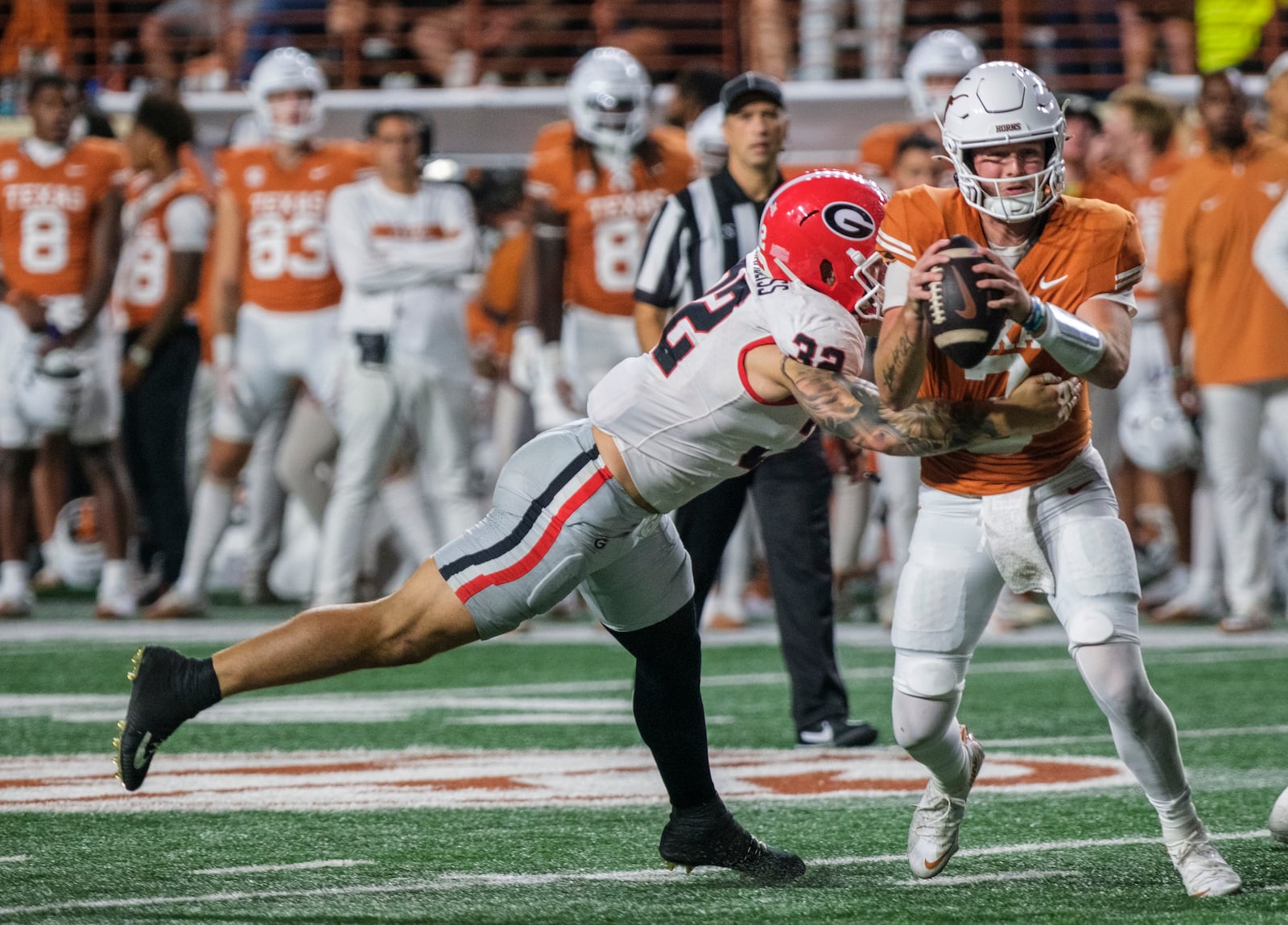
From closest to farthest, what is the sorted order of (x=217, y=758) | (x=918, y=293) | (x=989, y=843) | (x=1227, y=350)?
(x=918, y=293) < (x=989, y=843) < (x=217, y=758) < (x=1227, y=350)

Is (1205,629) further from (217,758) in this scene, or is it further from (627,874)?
(627,874)

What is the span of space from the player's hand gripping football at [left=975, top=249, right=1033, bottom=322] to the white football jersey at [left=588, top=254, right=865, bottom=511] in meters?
0.31

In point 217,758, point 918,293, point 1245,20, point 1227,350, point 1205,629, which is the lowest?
point 1205,629

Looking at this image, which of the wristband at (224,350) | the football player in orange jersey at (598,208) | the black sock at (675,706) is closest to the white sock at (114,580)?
the wristband at (224,350)

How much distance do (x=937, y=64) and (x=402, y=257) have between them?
259 cm

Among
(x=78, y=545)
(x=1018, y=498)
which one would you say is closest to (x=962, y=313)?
(x=1018, y=498)

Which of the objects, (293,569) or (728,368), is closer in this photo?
(728,368)

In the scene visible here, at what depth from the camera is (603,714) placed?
259 inches

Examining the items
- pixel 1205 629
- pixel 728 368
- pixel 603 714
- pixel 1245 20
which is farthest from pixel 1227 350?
pixel 728 368

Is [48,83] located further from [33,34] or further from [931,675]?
[931,675]

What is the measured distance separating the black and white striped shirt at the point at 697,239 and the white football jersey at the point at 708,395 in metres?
2.29

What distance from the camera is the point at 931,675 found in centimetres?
398

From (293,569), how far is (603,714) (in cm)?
448

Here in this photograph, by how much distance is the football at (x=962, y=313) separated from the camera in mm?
3494
